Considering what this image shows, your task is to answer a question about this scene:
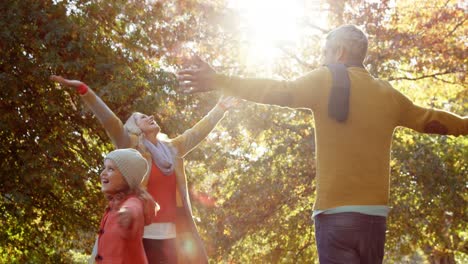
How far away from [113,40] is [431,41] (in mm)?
6555

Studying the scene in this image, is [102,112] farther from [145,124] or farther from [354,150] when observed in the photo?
[354,150]

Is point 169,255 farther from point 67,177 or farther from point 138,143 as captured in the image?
point 67,177

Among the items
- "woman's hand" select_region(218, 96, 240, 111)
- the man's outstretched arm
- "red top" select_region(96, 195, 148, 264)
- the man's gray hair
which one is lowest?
"red top" select_region(96, 195, 148, 264)

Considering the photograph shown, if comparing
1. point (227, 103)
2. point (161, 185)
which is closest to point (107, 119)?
point (161, 185)

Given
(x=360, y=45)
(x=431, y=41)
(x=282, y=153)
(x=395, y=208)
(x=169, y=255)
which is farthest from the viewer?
(x=282, y=153)

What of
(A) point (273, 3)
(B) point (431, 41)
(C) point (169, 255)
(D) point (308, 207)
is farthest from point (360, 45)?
(D) point (308, 207)

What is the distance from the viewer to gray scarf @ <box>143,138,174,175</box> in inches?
233

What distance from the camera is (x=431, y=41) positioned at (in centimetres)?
1617

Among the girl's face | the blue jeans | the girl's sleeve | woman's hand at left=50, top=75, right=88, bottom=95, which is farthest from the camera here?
woman's hand at left=50, top=75, right=88, bottom=95

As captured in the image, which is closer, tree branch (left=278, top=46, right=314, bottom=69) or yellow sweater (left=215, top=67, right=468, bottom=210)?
yellow sweater (left=215, top=67, right=468, bottom=210)

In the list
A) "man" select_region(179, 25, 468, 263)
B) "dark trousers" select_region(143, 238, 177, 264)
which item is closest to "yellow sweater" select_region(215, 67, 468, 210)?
"man" select_region(179, 25, 468, 263)

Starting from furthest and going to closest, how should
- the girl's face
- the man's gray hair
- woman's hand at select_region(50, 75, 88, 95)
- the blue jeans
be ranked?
1. woman's hand at select_region(50, 75, 88, 95)
2. the girl's face
3. the man's gray hair
4. the blue jeans

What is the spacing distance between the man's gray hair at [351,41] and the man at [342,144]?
4.3 inches

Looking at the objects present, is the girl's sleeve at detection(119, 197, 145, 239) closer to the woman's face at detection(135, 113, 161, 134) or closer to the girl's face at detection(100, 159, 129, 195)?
the girl's face at detection(100, 159, 129, 195)
